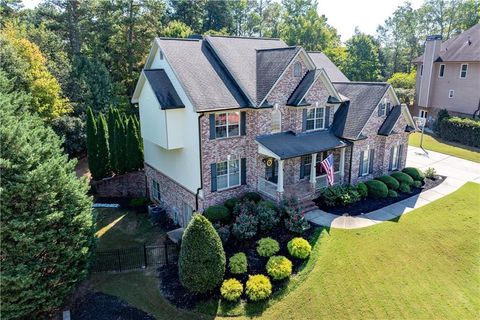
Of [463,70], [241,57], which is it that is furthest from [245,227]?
[463,70]

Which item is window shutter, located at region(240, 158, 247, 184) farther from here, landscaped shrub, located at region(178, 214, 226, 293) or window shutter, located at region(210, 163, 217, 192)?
landscaped shrub, located at region(178, 214, 226, 293)

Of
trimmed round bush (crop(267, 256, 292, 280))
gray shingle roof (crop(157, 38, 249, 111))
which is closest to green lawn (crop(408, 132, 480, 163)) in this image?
gray shingle roof (crop(157, 38, 249, 111))

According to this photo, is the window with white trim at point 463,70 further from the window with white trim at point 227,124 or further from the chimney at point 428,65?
the window with white trim at point 227,124

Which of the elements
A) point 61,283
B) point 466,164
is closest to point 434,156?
point 466,164

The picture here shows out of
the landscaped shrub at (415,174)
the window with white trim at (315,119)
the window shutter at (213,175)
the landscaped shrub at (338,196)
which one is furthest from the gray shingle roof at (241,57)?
the landscaped shrub at (415,174)

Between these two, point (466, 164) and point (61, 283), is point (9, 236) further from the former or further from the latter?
point (466, 164)

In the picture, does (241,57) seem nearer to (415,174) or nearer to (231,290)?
(231,290)
